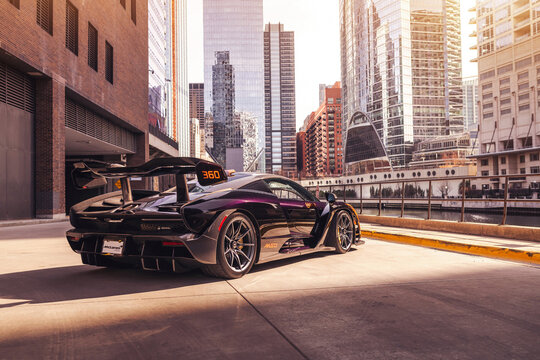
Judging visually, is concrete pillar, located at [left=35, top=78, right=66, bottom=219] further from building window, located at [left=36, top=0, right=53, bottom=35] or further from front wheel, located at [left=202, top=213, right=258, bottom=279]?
front wheel, located at [left=202, top=213, right=258, bottom=279]

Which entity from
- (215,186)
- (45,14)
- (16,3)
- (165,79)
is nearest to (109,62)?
(45,14)

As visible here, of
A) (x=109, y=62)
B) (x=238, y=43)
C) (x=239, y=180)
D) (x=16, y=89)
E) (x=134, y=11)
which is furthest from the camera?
(x=238, y=43)

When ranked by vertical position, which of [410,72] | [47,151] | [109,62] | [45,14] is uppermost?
[410,72]

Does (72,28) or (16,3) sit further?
(72,28)

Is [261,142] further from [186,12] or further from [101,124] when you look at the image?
[101,124]

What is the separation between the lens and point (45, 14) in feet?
58.2

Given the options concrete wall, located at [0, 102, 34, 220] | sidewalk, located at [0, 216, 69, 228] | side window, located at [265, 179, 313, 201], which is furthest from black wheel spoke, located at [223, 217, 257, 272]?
concrete wall, located at [0, 102, 34, 220]

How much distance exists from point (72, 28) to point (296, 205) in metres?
19.9

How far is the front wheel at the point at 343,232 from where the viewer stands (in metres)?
6.34

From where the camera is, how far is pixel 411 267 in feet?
17.9

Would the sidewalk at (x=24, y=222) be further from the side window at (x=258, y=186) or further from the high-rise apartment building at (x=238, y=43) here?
the high-rise apartment building at (x=238, y=43)

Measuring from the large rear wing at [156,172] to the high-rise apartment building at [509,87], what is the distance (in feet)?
255

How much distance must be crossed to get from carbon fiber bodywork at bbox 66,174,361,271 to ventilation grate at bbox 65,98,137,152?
18.5 m

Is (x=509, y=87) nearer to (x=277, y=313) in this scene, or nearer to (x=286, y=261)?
(x=286, y=261)
